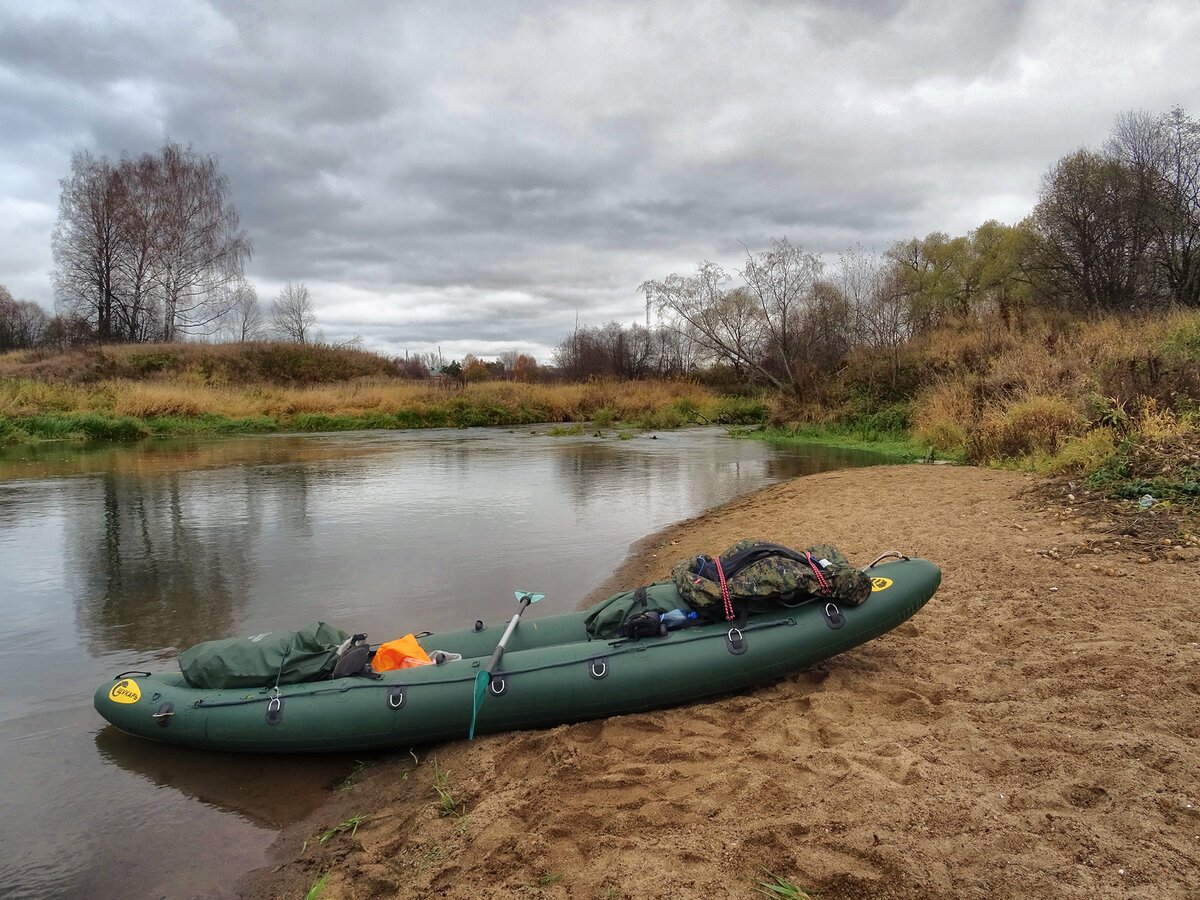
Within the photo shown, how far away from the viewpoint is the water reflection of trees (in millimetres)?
5613

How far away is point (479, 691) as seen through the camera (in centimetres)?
356

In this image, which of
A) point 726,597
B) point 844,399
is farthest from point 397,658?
point 844,399

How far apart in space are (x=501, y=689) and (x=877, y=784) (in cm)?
188

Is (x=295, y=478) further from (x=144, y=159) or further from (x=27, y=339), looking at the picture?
(x=27, y=339)

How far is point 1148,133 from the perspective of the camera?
18.3 m

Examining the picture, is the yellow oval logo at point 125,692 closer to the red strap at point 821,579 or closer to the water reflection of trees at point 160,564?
the water reflection of trees at point 160,564

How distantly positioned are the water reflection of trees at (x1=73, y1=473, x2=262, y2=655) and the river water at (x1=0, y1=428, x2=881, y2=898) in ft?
0.11

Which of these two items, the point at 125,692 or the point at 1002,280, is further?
the point at 1002,280

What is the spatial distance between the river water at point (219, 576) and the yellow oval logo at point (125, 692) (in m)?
0.33

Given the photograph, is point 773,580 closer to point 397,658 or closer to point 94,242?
point 397,658

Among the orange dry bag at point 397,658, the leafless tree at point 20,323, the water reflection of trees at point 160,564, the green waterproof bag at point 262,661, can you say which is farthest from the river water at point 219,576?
the leafless tree at point 20,323

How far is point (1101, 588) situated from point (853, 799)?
2.99 m

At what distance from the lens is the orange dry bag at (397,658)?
3.87m

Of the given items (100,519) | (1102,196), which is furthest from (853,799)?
(1102,196)
